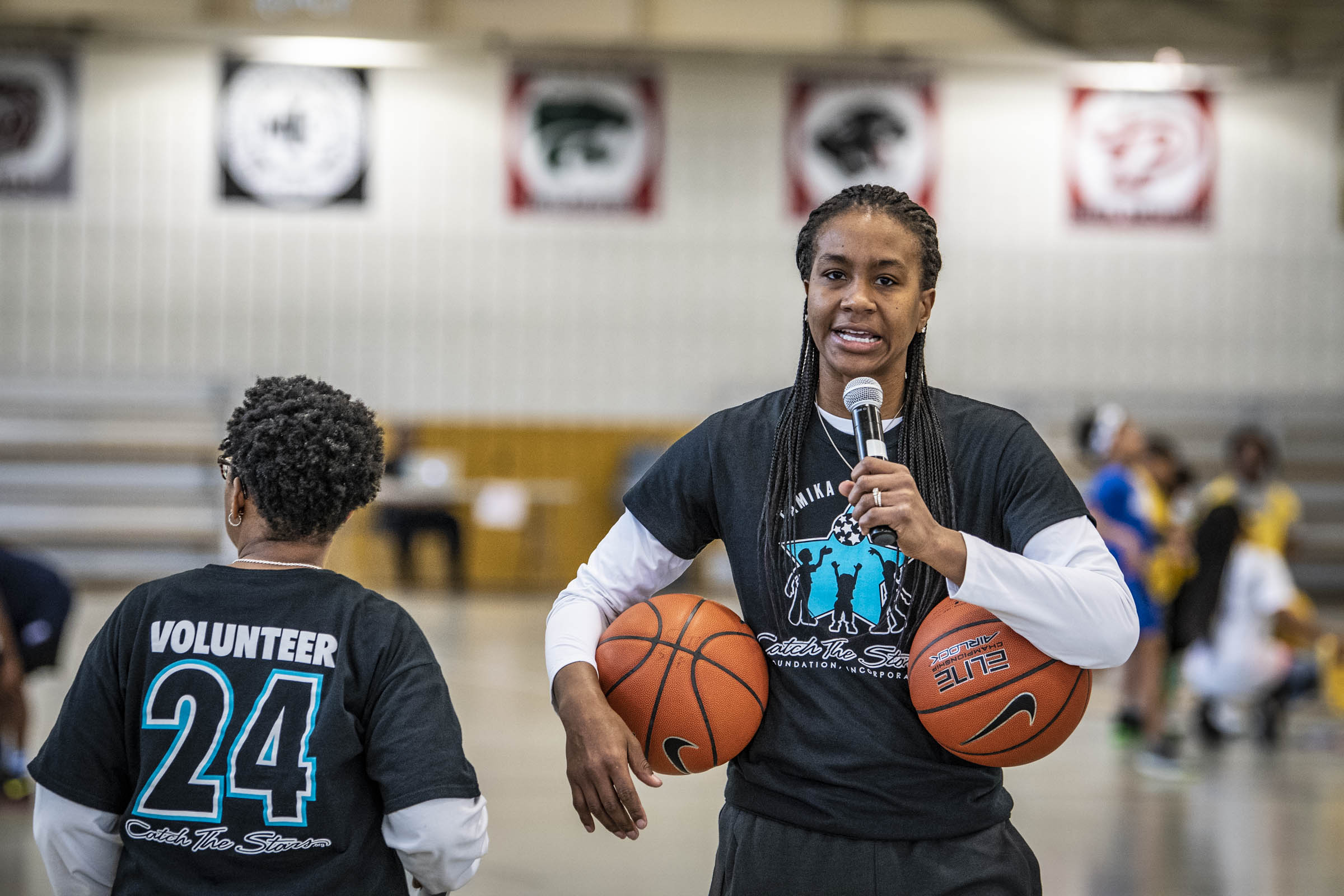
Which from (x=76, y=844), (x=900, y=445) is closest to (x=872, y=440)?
(x=900, y=445)

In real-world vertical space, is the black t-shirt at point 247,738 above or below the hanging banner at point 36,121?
below

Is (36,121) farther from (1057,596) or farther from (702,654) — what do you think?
(1057,596)

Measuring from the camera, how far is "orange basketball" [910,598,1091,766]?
1680 millimetres

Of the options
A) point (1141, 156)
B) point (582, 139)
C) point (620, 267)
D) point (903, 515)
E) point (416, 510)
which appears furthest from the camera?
point (620, 267)

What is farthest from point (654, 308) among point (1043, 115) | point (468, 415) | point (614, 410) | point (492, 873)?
point (492, 873)

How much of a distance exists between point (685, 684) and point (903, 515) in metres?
0.45

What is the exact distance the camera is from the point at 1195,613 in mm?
6270

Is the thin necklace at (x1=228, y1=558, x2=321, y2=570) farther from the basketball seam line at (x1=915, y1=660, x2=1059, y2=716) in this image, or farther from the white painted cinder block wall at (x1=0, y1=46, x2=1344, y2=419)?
the white painted cinder block wall at (x1=0, y1=46, x2=1344, y2=419)

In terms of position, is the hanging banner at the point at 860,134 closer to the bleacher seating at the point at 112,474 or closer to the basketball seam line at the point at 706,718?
the bleacher seating at the point at 112,474

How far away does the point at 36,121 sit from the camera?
1259cm

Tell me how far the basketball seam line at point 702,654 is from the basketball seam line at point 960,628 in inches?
9.4

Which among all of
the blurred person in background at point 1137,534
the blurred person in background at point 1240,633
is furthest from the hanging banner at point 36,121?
the blurred person in background at point 1240,633

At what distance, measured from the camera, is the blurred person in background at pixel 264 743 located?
5.37 ft

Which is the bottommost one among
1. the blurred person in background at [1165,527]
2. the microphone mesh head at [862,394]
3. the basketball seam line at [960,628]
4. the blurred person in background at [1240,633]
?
the blurred person in background at [1240,633]
